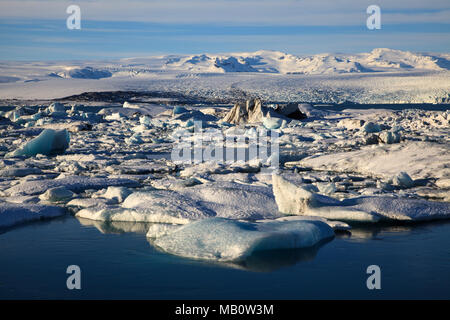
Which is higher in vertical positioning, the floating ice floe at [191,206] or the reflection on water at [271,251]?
the floating ice floe at [191,206]

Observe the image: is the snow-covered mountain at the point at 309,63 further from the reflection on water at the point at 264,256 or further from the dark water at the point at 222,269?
the dark water at the point at 222,269

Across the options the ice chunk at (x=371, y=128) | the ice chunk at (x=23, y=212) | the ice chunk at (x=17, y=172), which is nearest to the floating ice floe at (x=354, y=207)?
the ice chunk at (x=23, y=212)

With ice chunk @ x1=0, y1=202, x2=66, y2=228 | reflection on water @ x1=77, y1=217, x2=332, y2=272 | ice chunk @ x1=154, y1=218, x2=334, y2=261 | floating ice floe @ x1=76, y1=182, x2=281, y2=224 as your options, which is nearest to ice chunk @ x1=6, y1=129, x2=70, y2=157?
ice chunk @ x1=0, y1=202, x2=66, y2=228

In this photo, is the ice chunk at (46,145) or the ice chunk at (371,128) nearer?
the ice chunk at (46,145)

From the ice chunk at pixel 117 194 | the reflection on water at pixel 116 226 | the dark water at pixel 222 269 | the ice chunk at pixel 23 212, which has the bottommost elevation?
the dark water at pixel 222 269

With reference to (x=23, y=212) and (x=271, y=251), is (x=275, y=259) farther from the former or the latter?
(x=23, y=212)

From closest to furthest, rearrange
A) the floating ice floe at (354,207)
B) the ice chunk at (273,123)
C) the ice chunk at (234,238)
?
the ice chunk at (234,238) < the floating ice floe at (354,207) < the ice chunk at (273,123)

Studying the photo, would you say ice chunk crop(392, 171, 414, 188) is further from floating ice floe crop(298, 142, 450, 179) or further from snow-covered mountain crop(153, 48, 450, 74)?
snow-covered mountain crop(153, 48, 450, 74)
